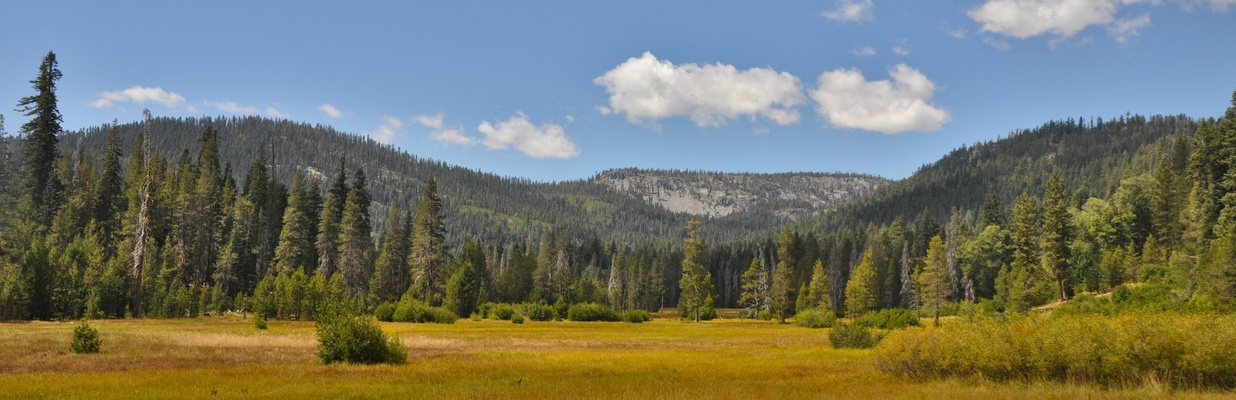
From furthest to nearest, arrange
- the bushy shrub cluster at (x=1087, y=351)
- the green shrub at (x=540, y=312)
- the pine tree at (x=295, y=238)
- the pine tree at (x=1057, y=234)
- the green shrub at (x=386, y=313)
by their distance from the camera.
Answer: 1. the green shrub at (x=540, y=312)
2. the pine tree at (x=1057, y=234)
3. the pine tree at (x=295, y=238)
4. the green shrub at (x=386, y=313)
5. the bushy shrub cluster at (x=1087, y=351)

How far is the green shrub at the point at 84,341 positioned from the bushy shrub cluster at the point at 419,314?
136 feet

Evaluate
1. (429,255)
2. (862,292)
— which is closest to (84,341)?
(429,255)

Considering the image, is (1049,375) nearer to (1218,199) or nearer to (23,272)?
(1218,199)

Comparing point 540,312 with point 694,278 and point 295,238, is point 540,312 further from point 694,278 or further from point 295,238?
point 295,238

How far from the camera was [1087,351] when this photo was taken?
22297 mm

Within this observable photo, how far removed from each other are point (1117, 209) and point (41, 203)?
451ft

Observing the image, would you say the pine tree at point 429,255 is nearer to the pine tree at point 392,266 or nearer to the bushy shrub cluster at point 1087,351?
the pine tree at point 392,266

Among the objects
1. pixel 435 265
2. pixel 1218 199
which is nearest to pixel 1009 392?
pixel 1218 199

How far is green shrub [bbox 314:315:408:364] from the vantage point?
29.4 m

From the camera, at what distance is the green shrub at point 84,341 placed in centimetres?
2970

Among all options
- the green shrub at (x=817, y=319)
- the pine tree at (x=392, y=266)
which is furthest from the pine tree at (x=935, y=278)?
the pine tree at (x=392, y=266)

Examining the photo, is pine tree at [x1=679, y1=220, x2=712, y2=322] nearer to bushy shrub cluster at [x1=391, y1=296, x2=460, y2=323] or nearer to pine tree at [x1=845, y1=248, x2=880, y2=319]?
pine tree at [x1=845, y1=248, x2=880, y2=319]

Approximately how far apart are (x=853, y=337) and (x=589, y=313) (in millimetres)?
50835

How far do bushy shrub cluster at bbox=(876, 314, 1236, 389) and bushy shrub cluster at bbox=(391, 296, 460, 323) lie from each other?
177 ft
